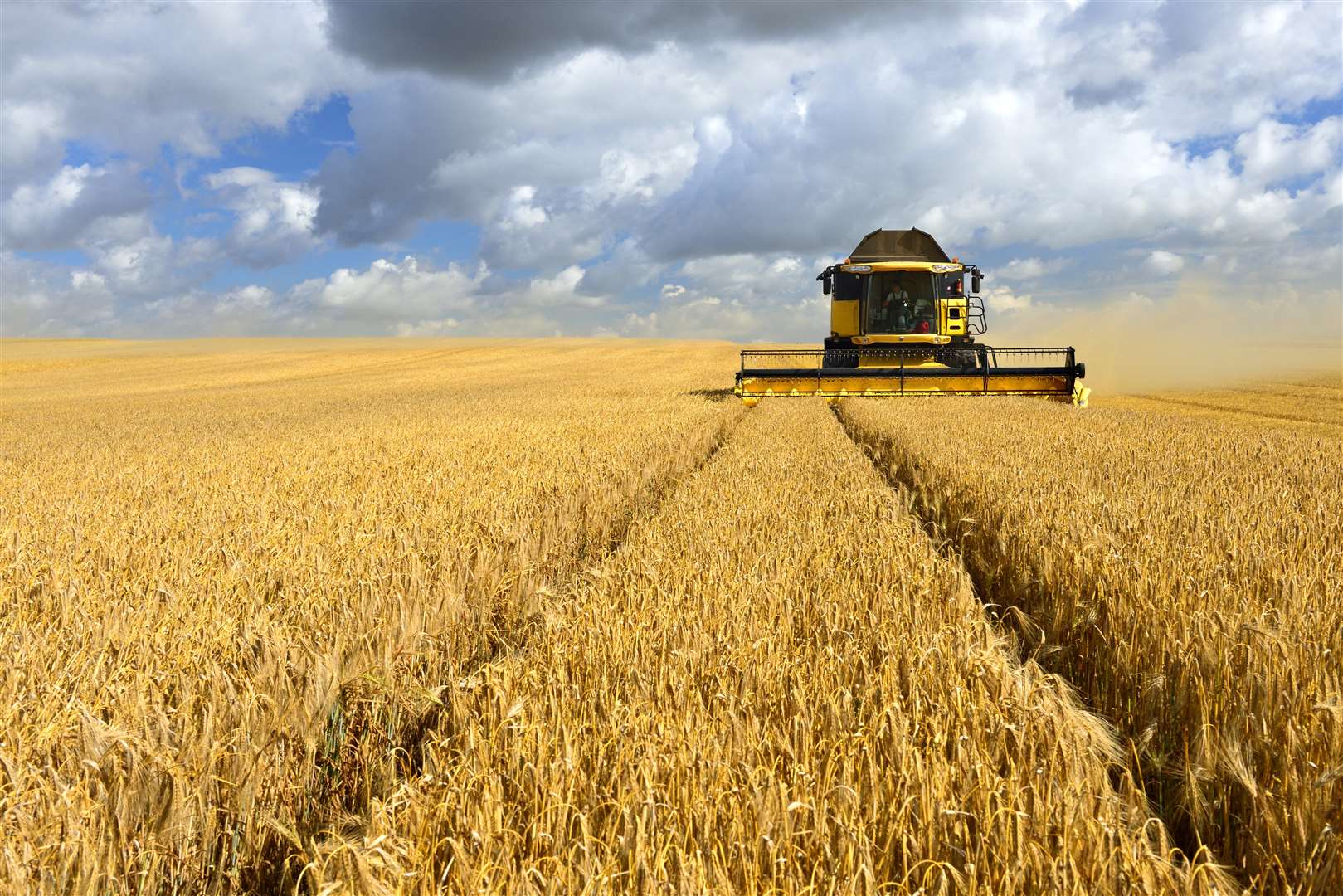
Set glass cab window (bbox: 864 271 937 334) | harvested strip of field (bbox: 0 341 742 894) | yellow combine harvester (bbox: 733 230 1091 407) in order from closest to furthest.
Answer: harvested strip of field (bbox: 0 341 742 894) < yellow combine harvester (bbox: 733 230 1091 407) < glass cab window (bbox: 864 271 937 334)

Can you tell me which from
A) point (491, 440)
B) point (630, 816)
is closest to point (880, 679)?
point (630, 816)

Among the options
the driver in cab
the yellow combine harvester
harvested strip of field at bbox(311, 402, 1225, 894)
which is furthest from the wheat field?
the driver in cab

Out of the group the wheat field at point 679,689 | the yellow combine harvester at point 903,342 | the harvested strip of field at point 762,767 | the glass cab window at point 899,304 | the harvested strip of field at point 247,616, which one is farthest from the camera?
the glass cab window at point 899,304

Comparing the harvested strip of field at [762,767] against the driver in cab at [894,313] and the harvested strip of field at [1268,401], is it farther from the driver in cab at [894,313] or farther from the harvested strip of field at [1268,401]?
the harvested strip of field at [1268,401]

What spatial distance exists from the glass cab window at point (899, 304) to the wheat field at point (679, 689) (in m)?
12.2

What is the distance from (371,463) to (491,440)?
192cm

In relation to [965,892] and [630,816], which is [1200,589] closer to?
[965,892]

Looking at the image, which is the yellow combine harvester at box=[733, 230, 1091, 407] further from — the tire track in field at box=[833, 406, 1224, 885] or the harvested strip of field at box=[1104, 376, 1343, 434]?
the tire track in field at box=[833, 406, 1224, 885]

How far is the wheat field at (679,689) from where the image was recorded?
185cm

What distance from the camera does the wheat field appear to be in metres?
1.85

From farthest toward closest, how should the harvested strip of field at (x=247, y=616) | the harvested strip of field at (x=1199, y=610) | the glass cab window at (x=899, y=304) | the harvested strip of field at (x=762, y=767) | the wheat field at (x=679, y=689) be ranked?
1. the glass cab window at (x=899, y=304)
2. the harvested strip of field at (x=1199, y=610)
3. the harvested strip of field at (x=247, y=616)
4. the wheat field at (x=679, y=689)
5. the harvested strip of field at (x=762, y=767)

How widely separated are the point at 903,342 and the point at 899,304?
88 centimetres

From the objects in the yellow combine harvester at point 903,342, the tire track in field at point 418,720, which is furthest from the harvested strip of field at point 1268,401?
the tire track in field at point 418,720

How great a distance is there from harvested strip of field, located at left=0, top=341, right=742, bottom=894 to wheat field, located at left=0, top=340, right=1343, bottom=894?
2 centimetres
